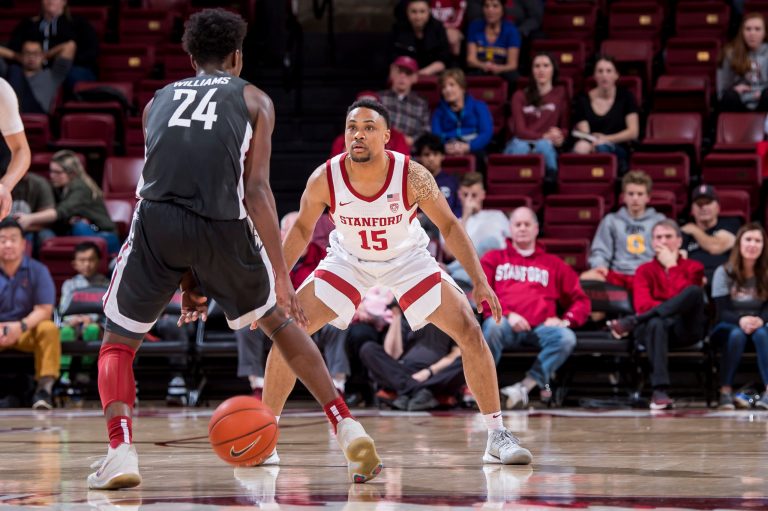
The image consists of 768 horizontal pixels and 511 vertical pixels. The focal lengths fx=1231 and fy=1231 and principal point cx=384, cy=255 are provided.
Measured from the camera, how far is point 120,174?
36.6 ft

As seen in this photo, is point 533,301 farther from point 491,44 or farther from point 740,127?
point 491,44

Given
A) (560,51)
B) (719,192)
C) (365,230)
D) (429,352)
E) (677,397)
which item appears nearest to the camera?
(365,230)

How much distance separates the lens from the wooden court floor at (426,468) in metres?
3.83

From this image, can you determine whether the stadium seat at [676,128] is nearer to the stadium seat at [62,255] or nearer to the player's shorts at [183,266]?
the stadium seat at [62,255]

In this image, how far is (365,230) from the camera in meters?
5.57

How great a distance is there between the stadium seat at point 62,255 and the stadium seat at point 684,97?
5333 millimetres

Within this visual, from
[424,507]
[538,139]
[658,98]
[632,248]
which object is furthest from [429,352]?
[424,507]

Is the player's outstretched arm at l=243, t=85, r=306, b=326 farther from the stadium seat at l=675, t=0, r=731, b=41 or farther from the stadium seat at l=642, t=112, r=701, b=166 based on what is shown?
the stadium seat at l=675, t=0, r=731, b=41

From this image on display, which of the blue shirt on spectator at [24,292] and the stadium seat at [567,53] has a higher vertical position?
the stadium seat at [567,53]

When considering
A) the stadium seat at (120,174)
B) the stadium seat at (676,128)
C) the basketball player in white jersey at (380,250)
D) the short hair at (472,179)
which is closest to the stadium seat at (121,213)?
the stadium seat at (120,174)

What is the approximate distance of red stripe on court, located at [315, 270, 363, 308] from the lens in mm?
5555

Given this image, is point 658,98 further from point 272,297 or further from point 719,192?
point 272,297

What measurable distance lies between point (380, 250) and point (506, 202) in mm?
4652

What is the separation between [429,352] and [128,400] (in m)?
4.75
